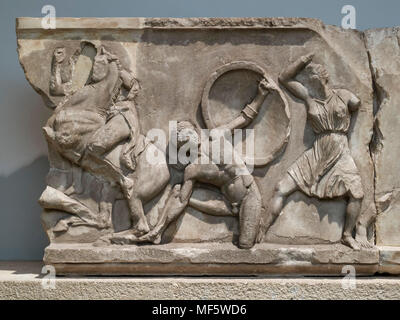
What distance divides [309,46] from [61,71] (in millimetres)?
1701

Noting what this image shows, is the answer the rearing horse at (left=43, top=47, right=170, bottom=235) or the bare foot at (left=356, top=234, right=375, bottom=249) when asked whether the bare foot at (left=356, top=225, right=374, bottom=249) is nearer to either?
the bare foot at (left=356, top=234, right=375, bottom=249)

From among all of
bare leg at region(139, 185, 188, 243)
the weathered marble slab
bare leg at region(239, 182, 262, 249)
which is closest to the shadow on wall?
the weathered marble slab

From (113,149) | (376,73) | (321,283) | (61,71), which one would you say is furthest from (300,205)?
(61,71)

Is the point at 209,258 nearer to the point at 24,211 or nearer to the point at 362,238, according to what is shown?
the point at 362,238

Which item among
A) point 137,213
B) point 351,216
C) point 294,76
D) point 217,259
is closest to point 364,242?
point 351,216

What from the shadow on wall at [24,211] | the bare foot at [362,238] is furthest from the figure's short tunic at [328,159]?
the shadow on wall at [24,211]

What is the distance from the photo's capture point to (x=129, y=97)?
13.8 feet

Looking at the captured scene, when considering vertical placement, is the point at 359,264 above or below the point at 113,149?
below

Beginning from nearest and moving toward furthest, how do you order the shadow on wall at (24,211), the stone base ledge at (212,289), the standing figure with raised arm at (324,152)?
1. the stone base ledge at (212,289)
2. the standing figure with raised arm at (324,152)
3. the shadow on wall at (24,211)

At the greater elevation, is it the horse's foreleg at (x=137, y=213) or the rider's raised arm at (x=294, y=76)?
the rider's raised arm at (x=294, y=76)

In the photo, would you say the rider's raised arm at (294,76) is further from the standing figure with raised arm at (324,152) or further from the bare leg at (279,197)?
the bare leg at (279,197)

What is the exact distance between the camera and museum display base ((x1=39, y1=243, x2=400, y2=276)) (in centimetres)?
406

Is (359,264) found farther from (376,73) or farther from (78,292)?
(78,292)

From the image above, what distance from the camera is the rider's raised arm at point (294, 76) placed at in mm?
4176
